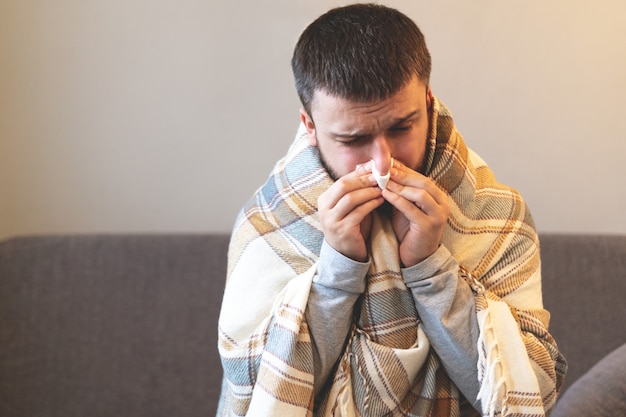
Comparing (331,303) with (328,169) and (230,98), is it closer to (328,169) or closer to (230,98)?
(328,169)

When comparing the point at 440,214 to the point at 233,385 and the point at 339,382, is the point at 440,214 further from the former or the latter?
the point at 233,385

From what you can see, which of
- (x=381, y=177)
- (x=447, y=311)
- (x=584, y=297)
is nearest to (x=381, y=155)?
(x=381, y=177)

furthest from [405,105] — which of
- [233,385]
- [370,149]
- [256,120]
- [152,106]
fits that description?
[152,106]

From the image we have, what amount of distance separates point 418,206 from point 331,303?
190mm

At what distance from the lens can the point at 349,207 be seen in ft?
3.44

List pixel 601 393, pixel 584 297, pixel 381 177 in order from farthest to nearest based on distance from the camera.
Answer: pixel 584 297 → pixel 601 393 → pixel 381 177

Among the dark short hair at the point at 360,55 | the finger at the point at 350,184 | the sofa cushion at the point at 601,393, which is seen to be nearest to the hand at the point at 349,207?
the finger at the point at 350,184

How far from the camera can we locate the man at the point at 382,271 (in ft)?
3.45

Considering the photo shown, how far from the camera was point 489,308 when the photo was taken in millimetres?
1104

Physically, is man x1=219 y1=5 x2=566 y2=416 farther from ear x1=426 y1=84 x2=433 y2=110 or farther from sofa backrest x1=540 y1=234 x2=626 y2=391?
sofa backrest x1=540 y1=234 x2=626 y2=391

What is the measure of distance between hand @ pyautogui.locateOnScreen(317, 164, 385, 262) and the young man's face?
3 cm

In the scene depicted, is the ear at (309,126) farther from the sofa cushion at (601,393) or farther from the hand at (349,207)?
the sofa cushion at (601,393)

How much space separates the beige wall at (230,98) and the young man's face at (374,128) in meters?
0.71

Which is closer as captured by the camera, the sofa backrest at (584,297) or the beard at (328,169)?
the beard at (328,169)
